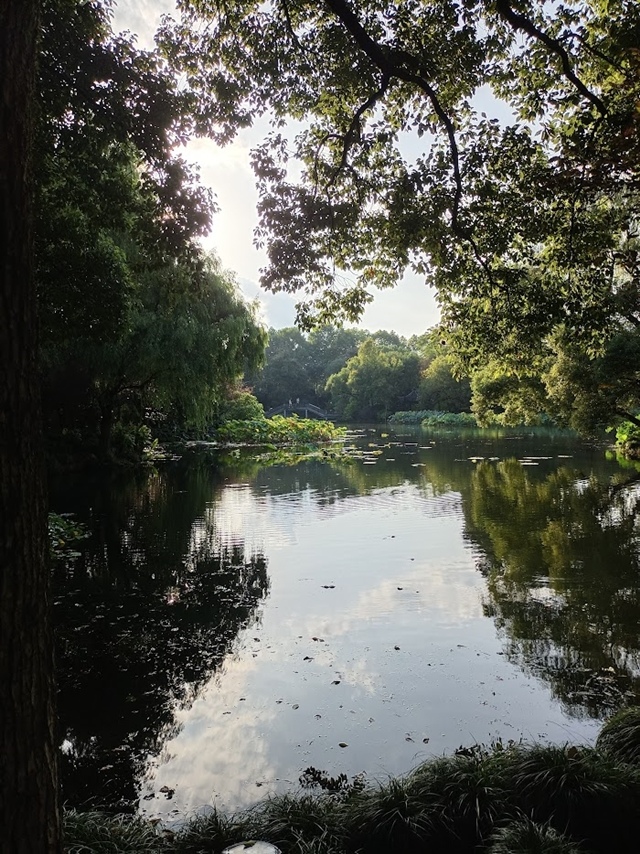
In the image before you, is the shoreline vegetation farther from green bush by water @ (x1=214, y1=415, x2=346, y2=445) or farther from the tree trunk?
green bush by water @ (x1=214, y1=415, x2=346, y2=445)

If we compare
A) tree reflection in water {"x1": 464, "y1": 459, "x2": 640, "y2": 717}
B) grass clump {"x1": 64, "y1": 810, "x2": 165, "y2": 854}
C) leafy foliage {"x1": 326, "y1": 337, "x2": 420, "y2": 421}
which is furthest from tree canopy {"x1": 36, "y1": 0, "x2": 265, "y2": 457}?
leafy foliage {"x1": 326, "y1": 337, "x2": 420, "y2": 421}

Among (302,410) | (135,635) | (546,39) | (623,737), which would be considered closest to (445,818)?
(623,737)

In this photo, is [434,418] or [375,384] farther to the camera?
[375,384]

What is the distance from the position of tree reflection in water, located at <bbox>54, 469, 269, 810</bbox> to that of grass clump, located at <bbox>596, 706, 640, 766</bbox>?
2.93 meters

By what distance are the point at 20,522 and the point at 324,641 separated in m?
4.77

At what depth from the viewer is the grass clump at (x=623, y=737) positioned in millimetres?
3299

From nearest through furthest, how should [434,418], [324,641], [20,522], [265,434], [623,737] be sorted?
[20,522] < [623,737] < [324,641] < [265,434] < [434,418]

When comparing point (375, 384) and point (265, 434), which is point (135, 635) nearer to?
point (265, 434)

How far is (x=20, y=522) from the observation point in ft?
5.40

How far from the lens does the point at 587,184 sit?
528 cm

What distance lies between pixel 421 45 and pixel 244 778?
23.5ft

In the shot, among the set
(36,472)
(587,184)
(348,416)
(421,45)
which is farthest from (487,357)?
(348,416)

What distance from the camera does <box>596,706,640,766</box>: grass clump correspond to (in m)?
3.30

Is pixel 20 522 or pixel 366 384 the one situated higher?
pixel 366 384
